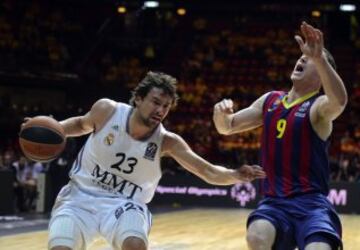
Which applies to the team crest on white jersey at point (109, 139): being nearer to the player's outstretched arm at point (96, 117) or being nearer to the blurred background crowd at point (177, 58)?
the player's outstretched arm at point (96, 117)

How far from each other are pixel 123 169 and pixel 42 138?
0.67 m

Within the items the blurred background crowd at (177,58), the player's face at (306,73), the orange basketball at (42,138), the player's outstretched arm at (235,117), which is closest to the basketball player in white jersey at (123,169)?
the orange basketball at (42,138)

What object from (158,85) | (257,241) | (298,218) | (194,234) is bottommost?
(194,234)

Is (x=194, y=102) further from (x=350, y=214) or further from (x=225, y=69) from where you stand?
(x=350, y=214)

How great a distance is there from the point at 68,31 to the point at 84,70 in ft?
6.74

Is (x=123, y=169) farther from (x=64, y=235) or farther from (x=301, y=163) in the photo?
(x=301, y=163)

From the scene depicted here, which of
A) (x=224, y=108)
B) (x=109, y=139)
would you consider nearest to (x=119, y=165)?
(x=109, y=139)

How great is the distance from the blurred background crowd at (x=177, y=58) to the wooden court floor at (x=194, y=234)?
4.00 meters

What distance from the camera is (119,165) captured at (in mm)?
5160

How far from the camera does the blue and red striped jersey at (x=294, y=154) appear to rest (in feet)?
15.4

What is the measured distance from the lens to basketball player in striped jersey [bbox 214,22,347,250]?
14.6 feet

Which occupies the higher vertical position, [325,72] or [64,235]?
[325,72]

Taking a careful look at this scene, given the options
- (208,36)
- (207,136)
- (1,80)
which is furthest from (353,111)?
(1,80)

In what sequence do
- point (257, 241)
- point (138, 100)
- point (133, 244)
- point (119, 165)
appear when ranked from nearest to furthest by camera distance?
point (257, 241) → point (133, 244) → point (119, 165) → point (138, 100)
